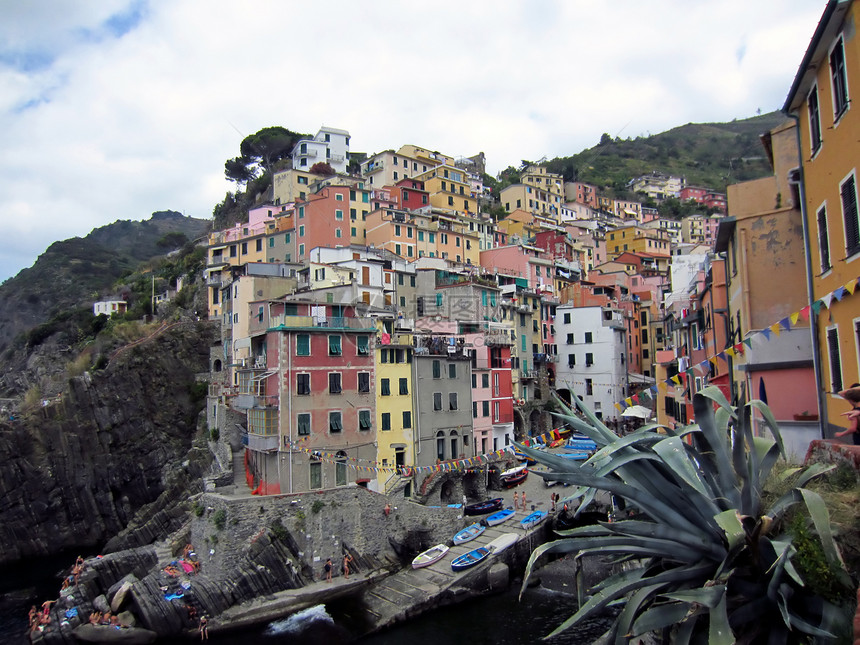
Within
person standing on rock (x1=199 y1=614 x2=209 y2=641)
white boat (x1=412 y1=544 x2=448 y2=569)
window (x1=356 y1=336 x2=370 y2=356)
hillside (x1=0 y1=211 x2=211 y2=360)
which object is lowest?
person standing on rock (x1=199 y1=614 x2=209 y2=641)

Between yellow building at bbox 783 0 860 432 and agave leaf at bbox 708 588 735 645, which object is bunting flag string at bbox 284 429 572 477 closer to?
yellow building at bbox 783 0 860 432

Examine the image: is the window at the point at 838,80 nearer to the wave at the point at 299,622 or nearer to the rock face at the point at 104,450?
the wave at the point at 299,622

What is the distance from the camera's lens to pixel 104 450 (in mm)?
52188

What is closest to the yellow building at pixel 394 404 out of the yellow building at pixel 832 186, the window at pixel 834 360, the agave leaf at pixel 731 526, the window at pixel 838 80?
the yellow building at pixel 832 186

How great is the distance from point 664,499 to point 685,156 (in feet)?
654

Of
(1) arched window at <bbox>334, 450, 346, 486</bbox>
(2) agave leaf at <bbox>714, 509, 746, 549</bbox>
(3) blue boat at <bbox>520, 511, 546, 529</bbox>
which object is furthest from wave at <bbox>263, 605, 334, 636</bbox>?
(2) agave leaf at <bbox>714, 509, 746, 549</bbox>

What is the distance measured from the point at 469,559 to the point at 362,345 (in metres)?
13.9

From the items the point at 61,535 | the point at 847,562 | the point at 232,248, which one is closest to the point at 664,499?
the point at 847,562

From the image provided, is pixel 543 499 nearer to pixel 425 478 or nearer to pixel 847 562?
pixel 425 478

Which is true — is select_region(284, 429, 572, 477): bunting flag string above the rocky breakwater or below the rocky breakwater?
above

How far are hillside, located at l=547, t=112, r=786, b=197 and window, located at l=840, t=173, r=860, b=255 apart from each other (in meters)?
125

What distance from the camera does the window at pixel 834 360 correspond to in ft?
42.0

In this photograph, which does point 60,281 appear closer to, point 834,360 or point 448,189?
point 448,189

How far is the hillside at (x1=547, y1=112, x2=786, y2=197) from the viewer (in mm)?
146375
